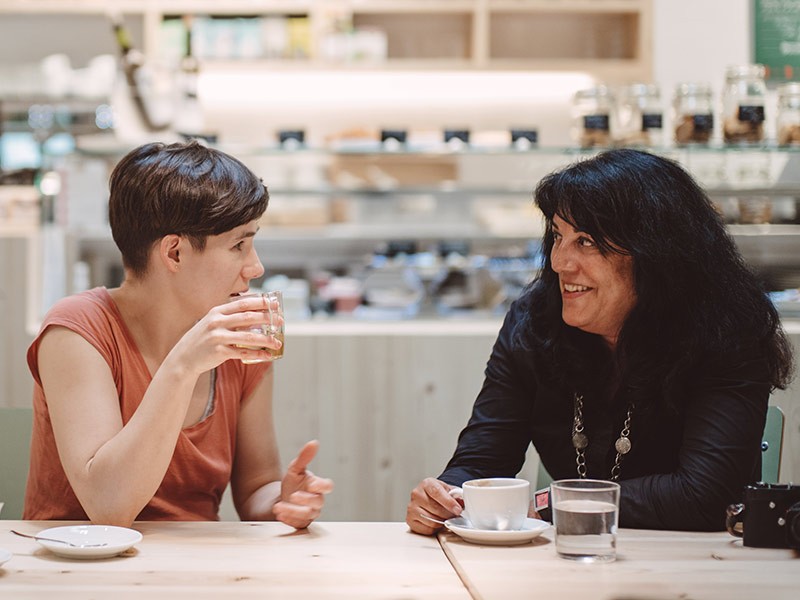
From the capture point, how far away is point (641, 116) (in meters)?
2.92

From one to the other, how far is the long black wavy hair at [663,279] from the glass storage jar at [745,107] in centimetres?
115

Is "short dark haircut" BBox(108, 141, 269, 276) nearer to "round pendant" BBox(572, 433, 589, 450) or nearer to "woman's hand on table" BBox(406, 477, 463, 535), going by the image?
"woman's hand on table" BBox(406, 477, 463, 535)

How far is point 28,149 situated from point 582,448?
435 centimetres

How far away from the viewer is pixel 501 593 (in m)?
1.14

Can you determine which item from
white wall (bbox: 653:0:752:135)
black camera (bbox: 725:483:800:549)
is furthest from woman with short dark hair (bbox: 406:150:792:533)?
white wall (bbox: 653:0:752:135)

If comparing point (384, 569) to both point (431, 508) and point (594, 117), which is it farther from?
point (594, 117)

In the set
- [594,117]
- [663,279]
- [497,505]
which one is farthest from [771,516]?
[594,117]

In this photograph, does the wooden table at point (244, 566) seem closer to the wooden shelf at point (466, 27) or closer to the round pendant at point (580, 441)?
the round pendant at point (580, 441)

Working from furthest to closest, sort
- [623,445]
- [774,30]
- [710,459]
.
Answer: [774,30], [623,445], [710,459]

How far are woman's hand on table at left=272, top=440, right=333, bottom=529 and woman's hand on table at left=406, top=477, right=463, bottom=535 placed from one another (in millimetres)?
129

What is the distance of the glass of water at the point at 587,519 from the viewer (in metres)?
1.28

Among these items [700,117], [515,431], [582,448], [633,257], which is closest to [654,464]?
[582,448]

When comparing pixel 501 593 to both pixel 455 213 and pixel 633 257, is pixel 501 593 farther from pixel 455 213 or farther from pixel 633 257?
pixel 455 213

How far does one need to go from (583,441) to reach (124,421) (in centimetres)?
79
